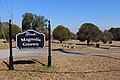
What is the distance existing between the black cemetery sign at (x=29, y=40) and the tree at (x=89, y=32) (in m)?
38.4

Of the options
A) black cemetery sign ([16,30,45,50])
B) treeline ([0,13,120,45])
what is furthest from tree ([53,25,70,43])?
black cemetery sign ([16,30,45,50])

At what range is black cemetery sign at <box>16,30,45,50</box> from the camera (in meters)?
13.8

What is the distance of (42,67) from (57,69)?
0.78 metres

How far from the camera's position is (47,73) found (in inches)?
458

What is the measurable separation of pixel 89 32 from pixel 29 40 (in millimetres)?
39071

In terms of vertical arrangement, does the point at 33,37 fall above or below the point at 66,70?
above

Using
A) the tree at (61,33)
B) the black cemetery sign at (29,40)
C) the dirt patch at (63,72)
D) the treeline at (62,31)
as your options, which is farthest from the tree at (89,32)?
the black cemetery sign at (29,40)

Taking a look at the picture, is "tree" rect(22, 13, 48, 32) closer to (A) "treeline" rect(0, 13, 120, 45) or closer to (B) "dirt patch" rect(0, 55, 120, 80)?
(A) "treeline" rect(0, 13, 120, 45)

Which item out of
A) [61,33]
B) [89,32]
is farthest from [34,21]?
[89,32]

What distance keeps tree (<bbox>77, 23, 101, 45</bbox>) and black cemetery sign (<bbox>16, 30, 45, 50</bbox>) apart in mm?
38415

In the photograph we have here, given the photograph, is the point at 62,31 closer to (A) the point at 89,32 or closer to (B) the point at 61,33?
(B) the point at 61,33

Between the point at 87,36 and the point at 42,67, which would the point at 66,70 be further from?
the point at 87,36

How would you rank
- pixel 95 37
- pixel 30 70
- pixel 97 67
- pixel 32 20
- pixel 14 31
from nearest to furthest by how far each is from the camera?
pixel 30 70 → pixel 97 67 → pixel 95 37 → pixel 14 31 → pixel 32 20

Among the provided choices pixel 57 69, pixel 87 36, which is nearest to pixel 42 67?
pixel 57 69
